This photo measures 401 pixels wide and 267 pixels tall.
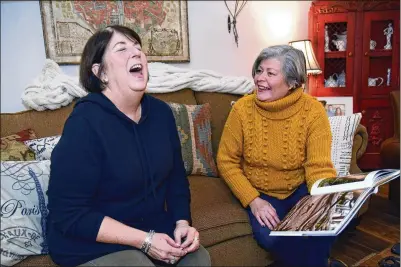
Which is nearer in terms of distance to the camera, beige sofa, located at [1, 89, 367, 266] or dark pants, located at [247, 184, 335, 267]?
dark pants, located at [247, 184, 335, 267]

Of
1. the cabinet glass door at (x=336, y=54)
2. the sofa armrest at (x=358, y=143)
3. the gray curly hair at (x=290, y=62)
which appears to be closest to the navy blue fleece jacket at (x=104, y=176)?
the gray curly hair at (x=290, y=62)

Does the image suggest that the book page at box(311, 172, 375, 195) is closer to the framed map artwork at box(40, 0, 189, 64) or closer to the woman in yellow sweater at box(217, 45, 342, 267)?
the woman in yellow sweater at box(217, 45, 342, 267)

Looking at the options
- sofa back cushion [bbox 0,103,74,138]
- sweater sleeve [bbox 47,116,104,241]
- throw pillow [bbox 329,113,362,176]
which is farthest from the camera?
throw pillow [bbox 329,113,362,176]

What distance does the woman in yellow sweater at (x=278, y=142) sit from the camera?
54.3 inches

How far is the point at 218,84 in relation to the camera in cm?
220

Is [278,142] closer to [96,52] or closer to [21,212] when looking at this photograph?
[96,52]

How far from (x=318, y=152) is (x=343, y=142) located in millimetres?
540

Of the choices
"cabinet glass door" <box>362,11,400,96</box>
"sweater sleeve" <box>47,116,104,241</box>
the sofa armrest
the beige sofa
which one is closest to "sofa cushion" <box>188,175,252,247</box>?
the beige sofa

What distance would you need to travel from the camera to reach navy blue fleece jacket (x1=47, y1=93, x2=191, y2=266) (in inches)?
36.8

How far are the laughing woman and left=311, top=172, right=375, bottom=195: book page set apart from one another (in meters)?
0.45

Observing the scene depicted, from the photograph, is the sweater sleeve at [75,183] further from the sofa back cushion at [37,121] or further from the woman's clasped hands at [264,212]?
the sofa back cushion at [37,121]

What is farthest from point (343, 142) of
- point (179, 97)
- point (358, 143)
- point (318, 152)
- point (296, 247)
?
point (179, 97)

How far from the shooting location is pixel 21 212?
111 centimetres

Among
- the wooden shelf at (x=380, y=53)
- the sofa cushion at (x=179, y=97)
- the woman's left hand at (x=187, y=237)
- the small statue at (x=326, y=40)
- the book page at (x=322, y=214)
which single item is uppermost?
the small statue at (x=326, y=40)
